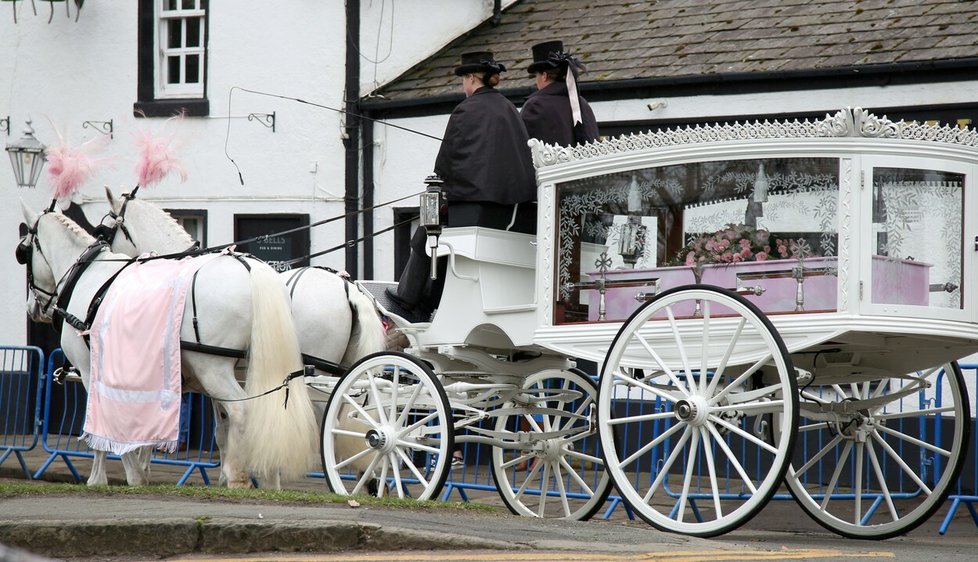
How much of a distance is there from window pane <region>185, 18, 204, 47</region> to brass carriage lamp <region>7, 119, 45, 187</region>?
2.08m

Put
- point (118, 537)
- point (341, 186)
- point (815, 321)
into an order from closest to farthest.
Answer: point (118, 537) → point (815, 321) → point (341, 186)

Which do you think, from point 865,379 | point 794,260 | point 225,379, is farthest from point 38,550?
point 865,379

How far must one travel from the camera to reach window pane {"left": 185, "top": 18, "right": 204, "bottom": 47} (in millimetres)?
16594

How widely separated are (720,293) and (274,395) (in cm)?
333

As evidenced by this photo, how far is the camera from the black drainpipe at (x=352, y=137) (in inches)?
596

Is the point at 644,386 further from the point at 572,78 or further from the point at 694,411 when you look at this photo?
the point at 572,78

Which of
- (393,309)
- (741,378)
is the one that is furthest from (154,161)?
(741,378)

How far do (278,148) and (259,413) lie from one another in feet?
23.8

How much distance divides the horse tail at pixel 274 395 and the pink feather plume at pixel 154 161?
1.59 meters

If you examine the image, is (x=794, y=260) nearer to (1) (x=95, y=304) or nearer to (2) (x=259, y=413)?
(2) (x=259, y=413)

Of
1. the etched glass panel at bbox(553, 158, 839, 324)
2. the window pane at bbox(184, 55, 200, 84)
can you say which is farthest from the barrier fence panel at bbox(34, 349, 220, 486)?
the etched glass panel at bbox(553, 158, 839, 324)

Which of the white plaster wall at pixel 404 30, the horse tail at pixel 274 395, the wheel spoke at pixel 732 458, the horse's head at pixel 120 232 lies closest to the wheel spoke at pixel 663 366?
the wheel spoke at pixel 732 458

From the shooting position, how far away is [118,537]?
626 cm

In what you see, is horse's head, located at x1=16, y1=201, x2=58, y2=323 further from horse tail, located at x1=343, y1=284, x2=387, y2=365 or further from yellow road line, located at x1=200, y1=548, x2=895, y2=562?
yellow road line, located at x1=200, y1=548, x2=895, y2=562
